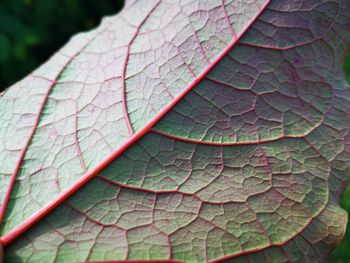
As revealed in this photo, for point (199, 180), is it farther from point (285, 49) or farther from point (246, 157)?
point (285, 49)

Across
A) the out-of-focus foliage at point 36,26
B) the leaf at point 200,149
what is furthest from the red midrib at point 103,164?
the out-of-focus foliage at point 36,26

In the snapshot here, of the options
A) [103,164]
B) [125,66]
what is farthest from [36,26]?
[103,164]

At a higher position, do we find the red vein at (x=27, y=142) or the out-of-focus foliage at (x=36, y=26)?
the out-of-focus foliage at (x=36, y=26)

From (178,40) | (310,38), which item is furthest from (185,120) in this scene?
(310,38)

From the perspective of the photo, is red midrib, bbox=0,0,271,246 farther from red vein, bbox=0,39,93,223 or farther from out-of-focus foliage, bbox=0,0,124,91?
out-of-focus foliage, bbox=0,0,124,91

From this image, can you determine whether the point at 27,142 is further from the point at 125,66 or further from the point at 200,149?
the point at 200,149

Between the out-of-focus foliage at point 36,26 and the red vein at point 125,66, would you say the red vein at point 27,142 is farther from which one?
the out-of-focus foliage at point 36,26

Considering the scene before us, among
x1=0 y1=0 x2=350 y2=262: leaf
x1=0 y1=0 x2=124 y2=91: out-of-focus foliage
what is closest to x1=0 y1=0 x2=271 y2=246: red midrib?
x1=0 y1=0 x2=350 y2=262: leaf
